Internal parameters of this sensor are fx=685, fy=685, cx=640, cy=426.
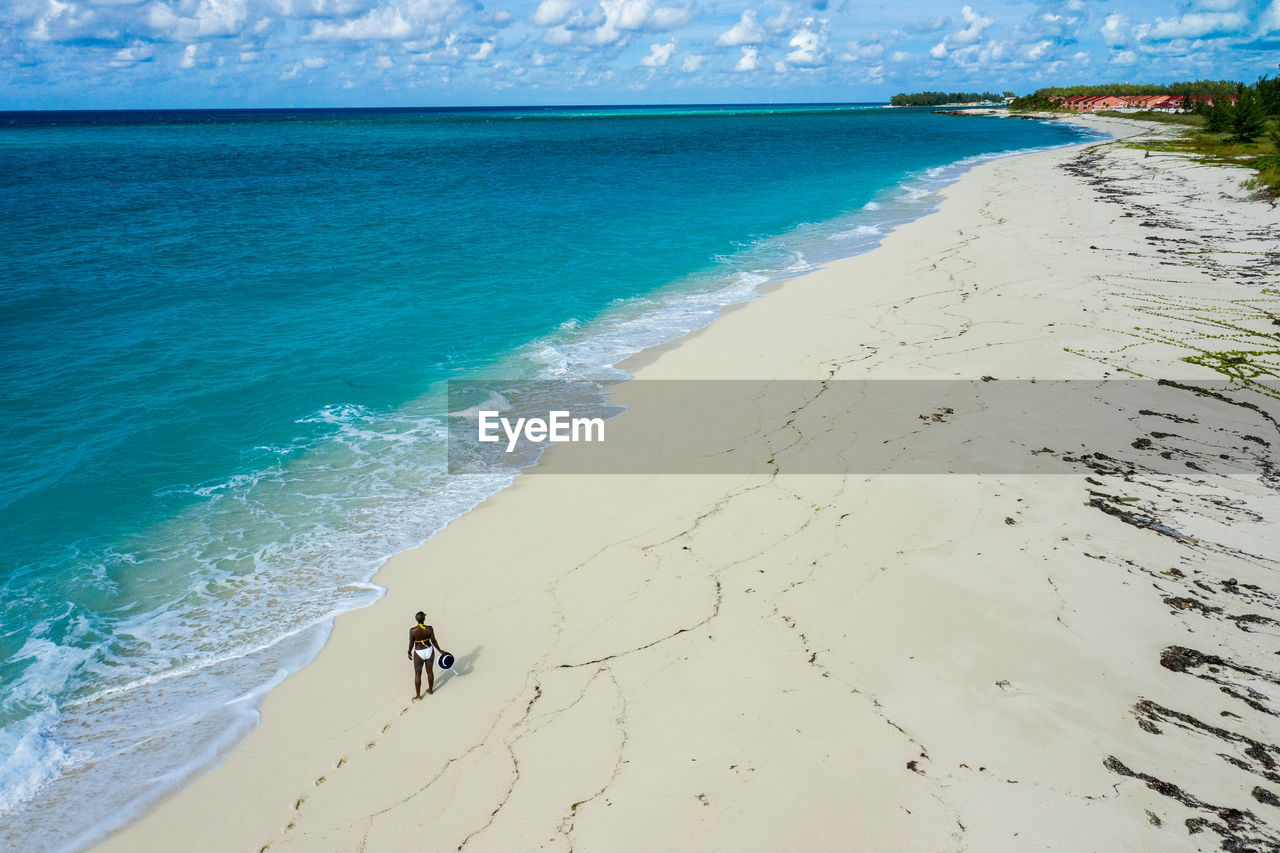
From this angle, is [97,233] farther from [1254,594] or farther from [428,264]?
[1254,594]

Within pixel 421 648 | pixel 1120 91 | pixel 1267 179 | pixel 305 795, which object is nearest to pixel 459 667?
pixel 421 648

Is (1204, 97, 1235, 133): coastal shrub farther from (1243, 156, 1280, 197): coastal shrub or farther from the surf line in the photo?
the surf line

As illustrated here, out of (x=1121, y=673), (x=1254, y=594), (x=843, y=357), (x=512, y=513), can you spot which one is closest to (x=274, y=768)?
(x=512, y=513)

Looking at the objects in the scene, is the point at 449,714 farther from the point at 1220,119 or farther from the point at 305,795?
the point at 1220,119

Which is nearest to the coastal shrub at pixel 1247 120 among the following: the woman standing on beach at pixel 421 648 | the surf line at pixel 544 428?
the surf line at pixel 544 428

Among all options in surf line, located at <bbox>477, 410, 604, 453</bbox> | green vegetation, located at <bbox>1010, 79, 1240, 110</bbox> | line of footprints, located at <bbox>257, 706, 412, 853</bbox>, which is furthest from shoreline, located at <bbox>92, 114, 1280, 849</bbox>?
green vegetation, located at <bbox>1010, 79, 1240, 110</bbox>

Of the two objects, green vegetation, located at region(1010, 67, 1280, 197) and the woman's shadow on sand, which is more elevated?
green vegetation, located at region(1010, 67, 1280, 197)
